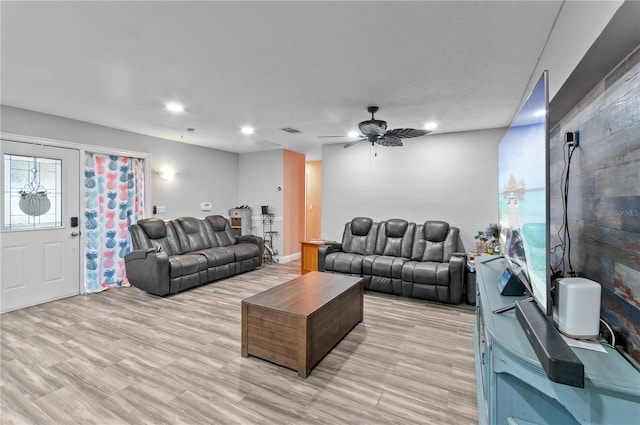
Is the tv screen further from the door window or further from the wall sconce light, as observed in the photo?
the wall sconce light

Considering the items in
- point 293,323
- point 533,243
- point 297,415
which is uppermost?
point 533,243

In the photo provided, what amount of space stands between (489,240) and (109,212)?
19.2 ft

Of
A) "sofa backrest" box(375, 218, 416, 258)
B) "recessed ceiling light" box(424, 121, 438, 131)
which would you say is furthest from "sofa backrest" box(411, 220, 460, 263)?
"recessed ceiling light" box(424, 121, 438, 131)

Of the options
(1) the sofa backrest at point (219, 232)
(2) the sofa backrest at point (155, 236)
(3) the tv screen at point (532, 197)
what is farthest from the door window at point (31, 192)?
(3) the tv screen at point (532, 197)

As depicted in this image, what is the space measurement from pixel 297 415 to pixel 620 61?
2472 mm

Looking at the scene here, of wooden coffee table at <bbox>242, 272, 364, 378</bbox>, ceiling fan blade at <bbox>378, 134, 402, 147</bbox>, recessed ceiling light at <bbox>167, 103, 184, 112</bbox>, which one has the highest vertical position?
recessed ceiling light at <bbox>167, 103, 184, 112</bbox>

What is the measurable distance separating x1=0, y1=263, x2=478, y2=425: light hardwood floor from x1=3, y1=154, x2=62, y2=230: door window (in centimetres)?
117

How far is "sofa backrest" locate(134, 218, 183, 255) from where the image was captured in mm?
4660

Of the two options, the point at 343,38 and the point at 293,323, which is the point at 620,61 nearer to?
the point at 343,38

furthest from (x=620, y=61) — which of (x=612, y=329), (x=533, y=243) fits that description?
(x=612, y=329)

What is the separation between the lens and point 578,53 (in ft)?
4.54

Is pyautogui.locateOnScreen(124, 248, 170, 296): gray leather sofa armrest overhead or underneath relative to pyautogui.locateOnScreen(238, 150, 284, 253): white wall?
underneath

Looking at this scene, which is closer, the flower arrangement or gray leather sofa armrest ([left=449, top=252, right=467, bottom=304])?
gray leather sofa armrest ([left=449, top=252, right=467, bottom=304])

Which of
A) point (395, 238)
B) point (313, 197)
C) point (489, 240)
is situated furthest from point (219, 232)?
point (489, 240)
